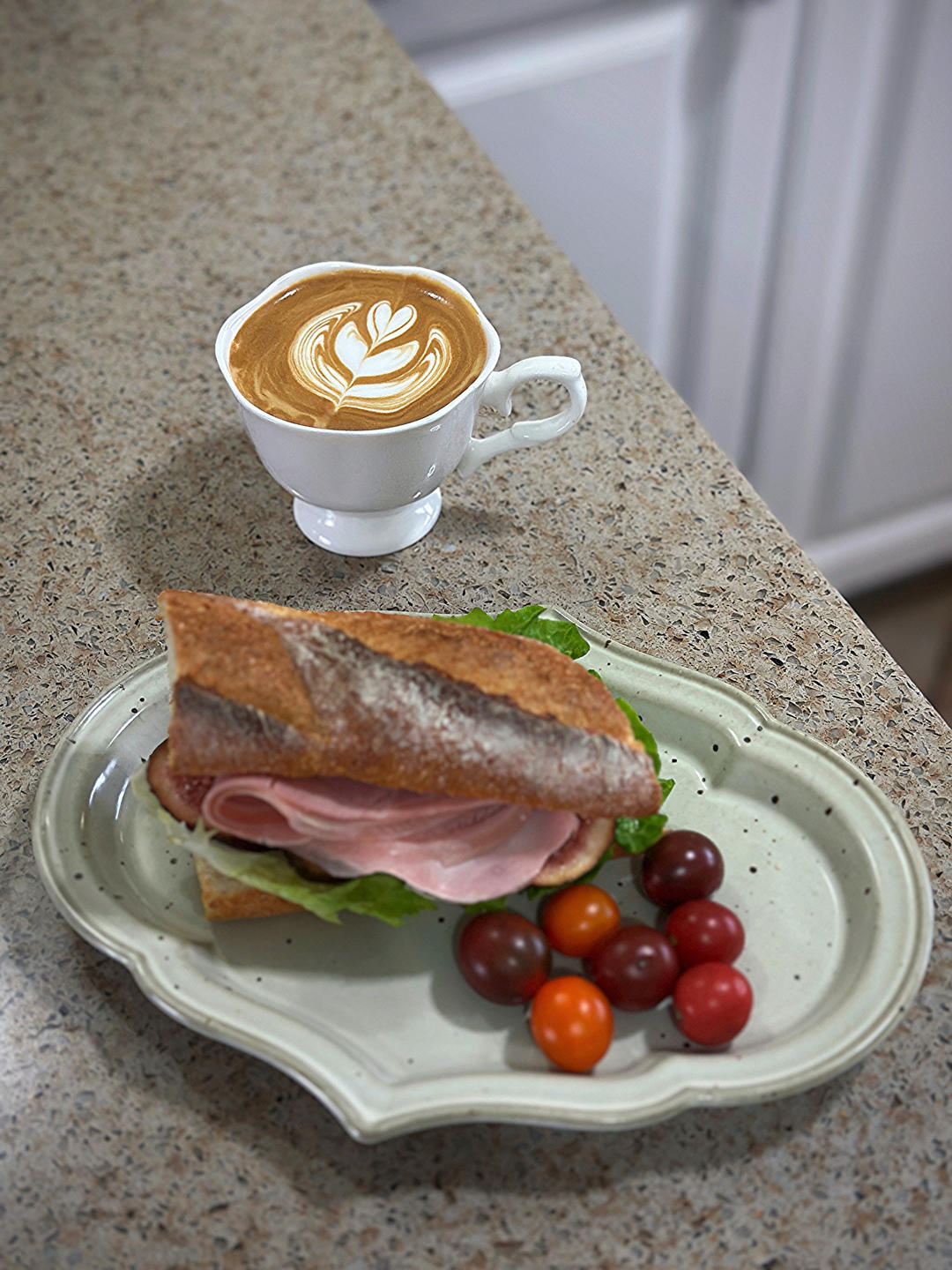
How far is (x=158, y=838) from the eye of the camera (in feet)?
3.22

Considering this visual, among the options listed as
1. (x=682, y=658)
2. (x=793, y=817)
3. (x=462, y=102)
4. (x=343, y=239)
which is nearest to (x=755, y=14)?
(x=462, y=102)

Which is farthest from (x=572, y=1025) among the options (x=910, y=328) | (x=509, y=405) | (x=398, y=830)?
(x=910, y=328)

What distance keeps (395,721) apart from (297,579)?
0.39 m

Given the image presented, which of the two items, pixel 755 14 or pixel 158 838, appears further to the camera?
pixel 755 14

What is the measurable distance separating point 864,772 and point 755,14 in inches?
79.5

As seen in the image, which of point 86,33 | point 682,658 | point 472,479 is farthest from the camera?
point 86,33

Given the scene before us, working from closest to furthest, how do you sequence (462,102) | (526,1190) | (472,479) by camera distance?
(526,1190) → (472,479) → (462,102)

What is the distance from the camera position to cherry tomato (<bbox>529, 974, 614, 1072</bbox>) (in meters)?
0.82

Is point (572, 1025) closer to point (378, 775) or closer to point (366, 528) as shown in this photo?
point (378, 775)

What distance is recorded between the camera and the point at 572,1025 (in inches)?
32.3

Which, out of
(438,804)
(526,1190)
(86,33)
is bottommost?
(526,1190)

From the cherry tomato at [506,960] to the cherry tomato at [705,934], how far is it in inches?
3.8

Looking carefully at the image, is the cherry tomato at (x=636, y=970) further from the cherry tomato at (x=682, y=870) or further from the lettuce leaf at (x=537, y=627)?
the lettuce leaf at (x=537, y=627)

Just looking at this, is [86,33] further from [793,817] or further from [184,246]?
[793,817]
